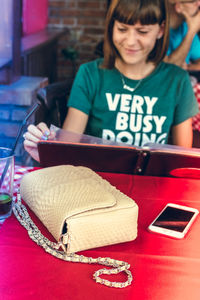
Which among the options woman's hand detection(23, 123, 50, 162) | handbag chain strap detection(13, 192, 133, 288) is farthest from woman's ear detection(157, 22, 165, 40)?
handbag chain strap detection(13, 192, 133, 288)

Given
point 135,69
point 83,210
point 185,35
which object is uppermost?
point 185,35

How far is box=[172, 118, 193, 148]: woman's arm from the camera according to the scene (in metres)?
1.82

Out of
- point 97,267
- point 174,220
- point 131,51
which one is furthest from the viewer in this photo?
point 131,51

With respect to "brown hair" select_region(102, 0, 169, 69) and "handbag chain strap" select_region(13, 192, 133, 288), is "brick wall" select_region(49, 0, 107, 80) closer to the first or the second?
"brown hair" select_region(102, 0, 169, 69)

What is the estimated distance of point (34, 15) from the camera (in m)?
4.09

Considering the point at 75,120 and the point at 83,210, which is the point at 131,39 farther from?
the point at 83,210

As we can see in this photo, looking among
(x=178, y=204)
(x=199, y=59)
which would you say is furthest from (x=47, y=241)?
(x=199, y=59)

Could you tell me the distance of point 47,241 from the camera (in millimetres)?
844

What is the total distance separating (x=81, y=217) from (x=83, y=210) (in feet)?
0.05

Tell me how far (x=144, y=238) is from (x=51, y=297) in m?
0.28

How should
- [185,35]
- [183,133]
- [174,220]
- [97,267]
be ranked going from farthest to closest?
1. [185,35]
2. [183,133]
3. [174,220]
4. [97,267]

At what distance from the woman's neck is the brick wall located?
302 centimetres

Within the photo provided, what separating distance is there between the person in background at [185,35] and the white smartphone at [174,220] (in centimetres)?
157

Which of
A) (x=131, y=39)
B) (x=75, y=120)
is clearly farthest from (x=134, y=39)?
(x=75, y=120)
